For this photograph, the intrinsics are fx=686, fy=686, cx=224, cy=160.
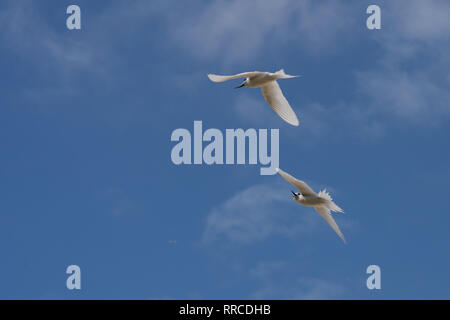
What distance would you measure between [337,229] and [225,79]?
6803 millimetres

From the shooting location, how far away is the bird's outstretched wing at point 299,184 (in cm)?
2294

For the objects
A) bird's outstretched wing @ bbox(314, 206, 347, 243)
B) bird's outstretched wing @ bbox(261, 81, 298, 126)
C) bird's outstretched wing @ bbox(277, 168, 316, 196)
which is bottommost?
bird's outstretched wing @ bbox(314, 206, 347, 243)

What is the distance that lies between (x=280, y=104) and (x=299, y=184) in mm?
3952

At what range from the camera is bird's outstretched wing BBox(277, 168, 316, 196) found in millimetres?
22938

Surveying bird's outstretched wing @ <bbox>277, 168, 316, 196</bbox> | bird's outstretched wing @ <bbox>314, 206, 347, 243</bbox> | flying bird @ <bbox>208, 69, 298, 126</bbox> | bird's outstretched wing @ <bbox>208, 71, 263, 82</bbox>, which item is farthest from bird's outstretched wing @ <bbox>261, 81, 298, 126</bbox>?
bird's outstretched wing @ <bbox>314, 206, 347, 243</bbox>

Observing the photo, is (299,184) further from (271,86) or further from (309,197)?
(271,86)

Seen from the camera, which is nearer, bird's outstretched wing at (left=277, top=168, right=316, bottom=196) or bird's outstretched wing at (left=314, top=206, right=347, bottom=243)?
bird's outstretched wing at (left=277, top=168, right=316, bottom=196)

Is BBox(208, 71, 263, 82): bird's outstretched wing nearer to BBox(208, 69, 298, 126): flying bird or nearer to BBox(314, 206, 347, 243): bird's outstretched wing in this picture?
BBox(208, 69, 298, 126): flying bird
